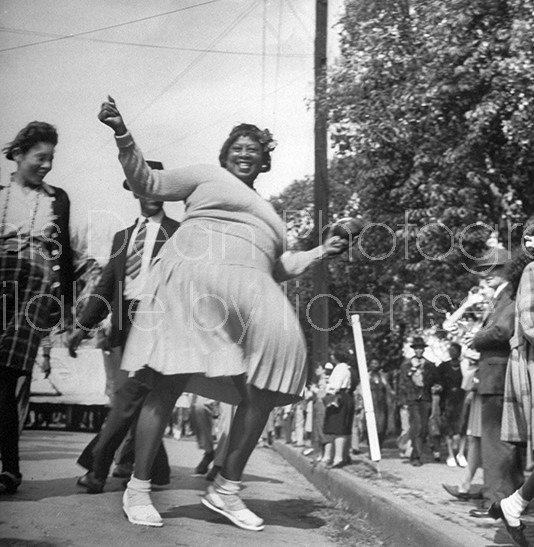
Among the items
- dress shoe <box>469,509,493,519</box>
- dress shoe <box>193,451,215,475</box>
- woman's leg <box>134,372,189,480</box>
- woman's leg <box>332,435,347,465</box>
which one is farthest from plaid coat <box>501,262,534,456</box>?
woman's leg <box>332,435,347,465</box>

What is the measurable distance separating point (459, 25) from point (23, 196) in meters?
3.66

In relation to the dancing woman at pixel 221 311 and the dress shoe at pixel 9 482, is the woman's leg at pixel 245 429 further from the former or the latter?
the dress shoe at pixel 9 482

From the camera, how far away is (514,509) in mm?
4449

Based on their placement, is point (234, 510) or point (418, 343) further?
point (418, 343)

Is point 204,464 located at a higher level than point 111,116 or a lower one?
lower

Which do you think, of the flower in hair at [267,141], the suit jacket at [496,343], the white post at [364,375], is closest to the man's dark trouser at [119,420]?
the flower in hair at [267,141]

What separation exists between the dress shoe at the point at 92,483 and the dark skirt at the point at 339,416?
5.13 metres

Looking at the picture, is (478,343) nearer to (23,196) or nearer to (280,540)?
(280,540)

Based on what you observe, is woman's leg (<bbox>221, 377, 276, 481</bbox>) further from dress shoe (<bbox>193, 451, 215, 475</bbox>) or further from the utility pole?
dress shoe (<bbox>193, 451, 215, 475</bbox>)

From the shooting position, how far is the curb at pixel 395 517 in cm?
447

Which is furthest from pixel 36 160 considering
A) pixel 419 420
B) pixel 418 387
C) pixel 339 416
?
pixel 418 387

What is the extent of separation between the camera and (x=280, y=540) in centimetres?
359

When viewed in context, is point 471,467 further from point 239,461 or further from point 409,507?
point 239,461

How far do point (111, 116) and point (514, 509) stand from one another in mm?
2389
